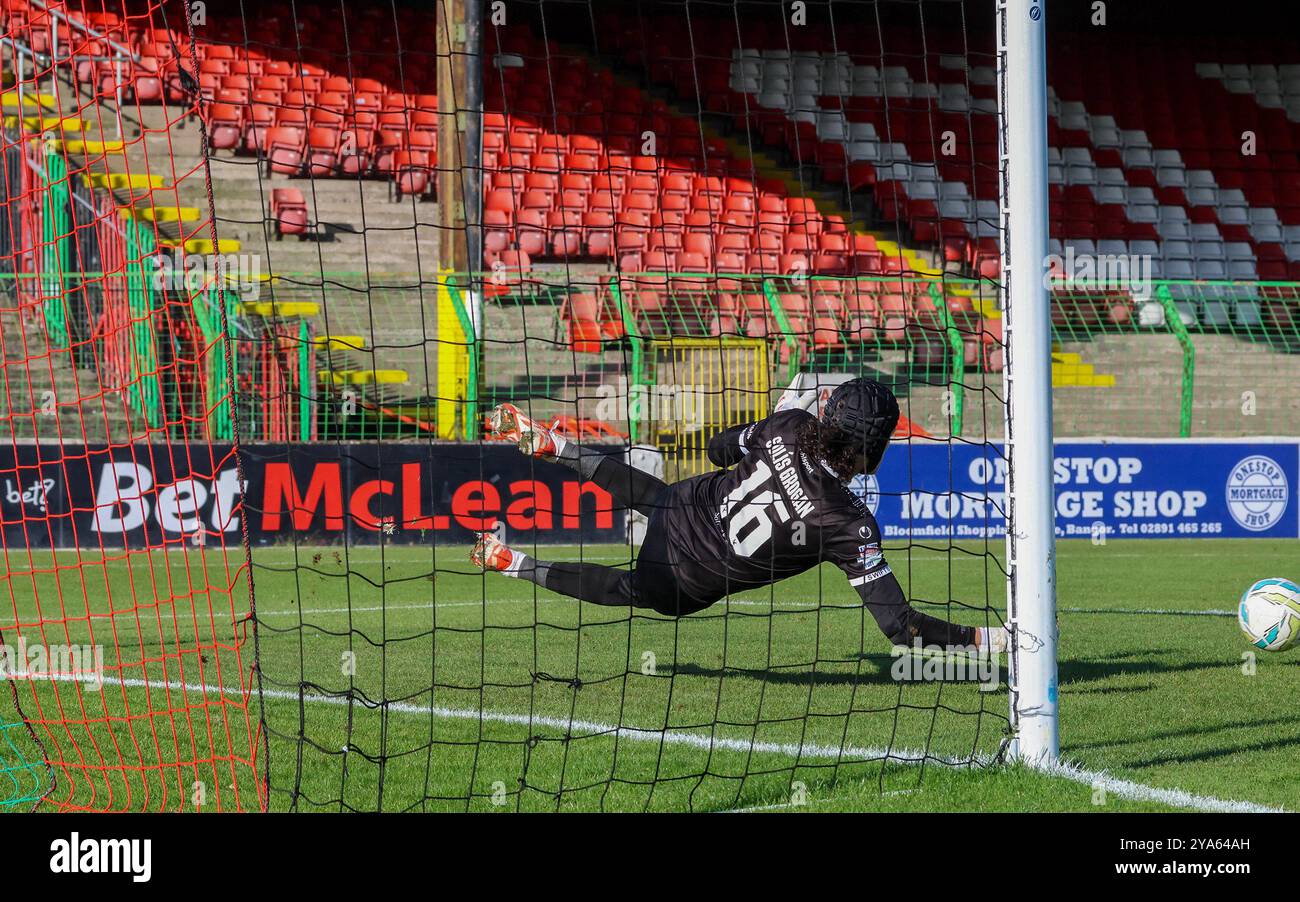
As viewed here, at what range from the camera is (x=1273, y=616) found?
634 cm

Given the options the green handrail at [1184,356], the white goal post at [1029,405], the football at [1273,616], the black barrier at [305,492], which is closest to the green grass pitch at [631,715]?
the white goal post at [1029,405]

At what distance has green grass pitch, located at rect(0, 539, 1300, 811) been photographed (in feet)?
15.7

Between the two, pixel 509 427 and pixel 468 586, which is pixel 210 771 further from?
pixel 468 586

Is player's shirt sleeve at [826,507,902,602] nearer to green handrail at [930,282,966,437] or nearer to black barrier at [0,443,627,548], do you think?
black barrier at [0,443,627,548]

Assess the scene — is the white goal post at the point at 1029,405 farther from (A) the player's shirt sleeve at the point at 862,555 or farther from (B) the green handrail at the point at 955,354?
(B) the green handrail at the point at 955,354

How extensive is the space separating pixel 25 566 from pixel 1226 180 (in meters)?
19.5

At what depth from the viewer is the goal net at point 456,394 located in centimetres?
543

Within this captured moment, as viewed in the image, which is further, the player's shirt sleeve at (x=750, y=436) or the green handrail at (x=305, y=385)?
the green handrail at (x=305, y=385)

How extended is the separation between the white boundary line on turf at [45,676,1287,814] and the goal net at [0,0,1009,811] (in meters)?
0.05

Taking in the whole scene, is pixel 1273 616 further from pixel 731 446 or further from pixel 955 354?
pixel 955 354

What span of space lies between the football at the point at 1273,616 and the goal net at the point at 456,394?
1123mm

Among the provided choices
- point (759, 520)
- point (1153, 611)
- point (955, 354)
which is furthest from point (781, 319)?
point (759, 520)

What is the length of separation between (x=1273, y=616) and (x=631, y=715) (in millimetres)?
2916

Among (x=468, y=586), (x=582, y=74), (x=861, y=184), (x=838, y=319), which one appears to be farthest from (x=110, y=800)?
(x=582, y=74)
